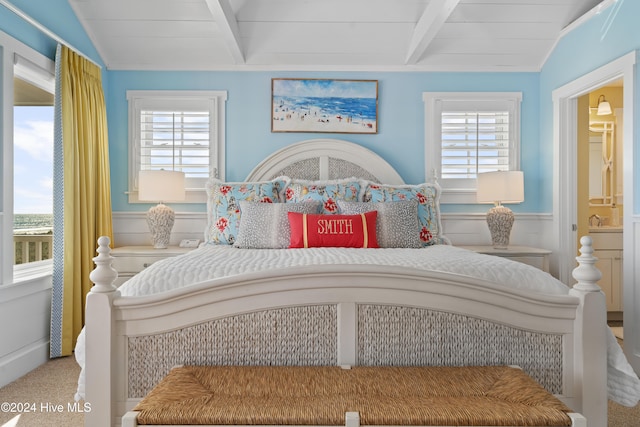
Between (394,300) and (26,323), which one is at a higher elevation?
(394,300)

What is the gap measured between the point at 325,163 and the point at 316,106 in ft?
1.59

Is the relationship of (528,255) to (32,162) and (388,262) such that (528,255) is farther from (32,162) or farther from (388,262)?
(32,162)

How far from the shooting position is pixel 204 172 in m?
3.88

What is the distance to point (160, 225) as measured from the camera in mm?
3516

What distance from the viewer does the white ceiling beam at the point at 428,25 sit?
2.83 meters

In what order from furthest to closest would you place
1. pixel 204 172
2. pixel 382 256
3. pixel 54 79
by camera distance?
pixel 204 172 → pixel 54 79 → pixel 382 256

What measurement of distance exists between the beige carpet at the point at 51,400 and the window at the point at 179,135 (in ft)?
4.98

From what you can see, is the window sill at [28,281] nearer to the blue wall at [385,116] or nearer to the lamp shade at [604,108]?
the blue wall at [385,116]

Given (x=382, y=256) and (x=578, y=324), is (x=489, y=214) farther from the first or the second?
(x=578, y=324)

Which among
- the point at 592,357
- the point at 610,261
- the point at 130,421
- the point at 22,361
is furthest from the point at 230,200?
the point at 610,261

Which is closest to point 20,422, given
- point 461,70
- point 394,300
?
point 394,300

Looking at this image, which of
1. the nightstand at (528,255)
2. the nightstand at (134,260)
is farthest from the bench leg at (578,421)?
the nightstand at (134,260)

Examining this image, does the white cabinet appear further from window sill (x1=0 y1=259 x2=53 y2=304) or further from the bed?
window sill (x1=0 y1=259 x2=53 y2=304)

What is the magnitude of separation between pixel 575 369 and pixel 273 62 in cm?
308
